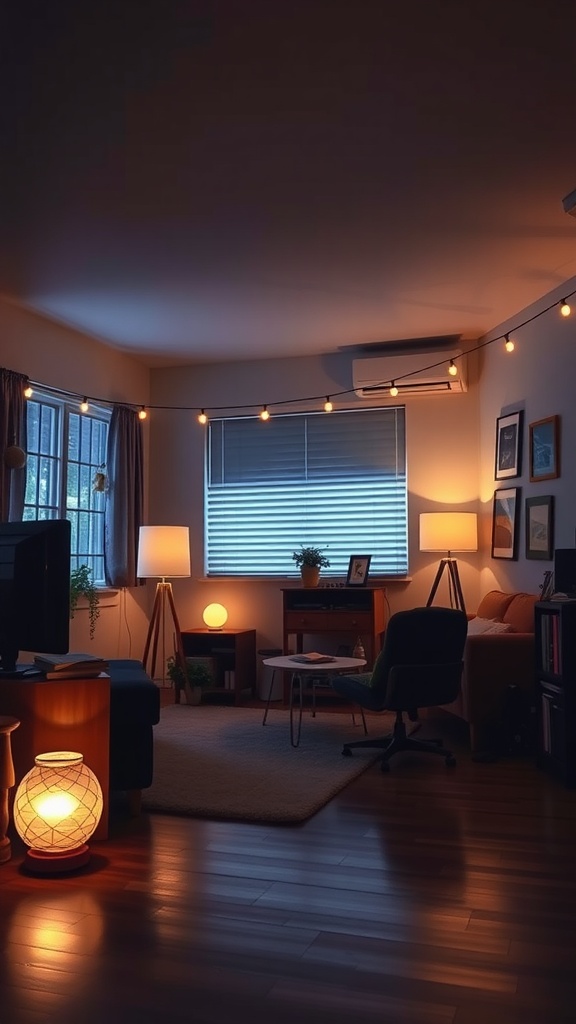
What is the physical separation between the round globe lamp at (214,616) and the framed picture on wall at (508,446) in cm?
255

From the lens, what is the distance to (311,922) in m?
2.56

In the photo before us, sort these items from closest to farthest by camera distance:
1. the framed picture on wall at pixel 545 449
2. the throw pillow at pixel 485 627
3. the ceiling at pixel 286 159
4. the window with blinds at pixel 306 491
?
the ceiling at pixel 286 159, the throw pillow at pixel 485 627, the framed picture on wall at pixel 545 449, the window with blinds at pixel 306 491

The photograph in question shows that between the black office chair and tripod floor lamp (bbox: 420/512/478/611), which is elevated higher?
tripod floor lamp (bbox: 420/512/478/611)

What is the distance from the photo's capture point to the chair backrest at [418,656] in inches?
177

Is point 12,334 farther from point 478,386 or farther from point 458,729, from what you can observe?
point 458,729

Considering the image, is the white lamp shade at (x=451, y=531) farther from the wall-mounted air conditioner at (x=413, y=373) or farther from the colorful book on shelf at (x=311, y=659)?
the colorful book on shelf at (x=311, y=659)

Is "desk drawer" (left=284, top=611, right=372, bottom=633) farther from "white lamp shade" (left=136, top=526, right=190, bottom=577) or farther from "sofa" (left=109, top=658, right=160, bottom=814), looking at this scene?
"sofa" (left=109, top=658, right=160, bottom=814)

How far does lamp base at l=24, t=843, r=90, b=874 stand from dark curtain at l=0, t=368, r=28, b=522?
2.76 meters

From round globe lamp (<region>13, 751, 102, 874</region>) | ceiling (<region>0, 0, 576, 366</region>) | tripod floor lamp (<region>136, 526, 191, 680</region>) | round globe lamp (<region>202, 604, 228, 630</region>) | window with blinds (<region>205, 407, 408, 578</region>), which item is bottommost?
round globe lamp (<region>13, 751, 102, 874</region>)

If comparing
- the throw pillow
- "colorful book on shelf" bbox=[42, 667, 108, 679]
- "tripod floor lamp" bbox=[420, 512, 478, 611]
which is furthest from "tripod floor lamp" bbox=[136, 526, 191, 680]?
"colorful book on shelf" bbox=[42, 667, 108, 679]

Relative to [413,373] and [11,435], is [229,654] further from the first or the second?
[413,373]

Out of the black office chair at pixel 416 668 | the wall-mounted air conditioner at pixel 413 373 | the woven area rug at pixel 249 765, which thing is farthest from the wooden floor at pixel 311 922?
the wall-mounted air conditioner at pixel 413 373

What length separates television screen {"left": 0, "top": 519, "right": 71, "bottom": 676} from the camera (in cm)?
336

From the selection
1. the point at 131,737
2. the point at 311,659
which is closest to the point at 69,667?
the point at 131,737
